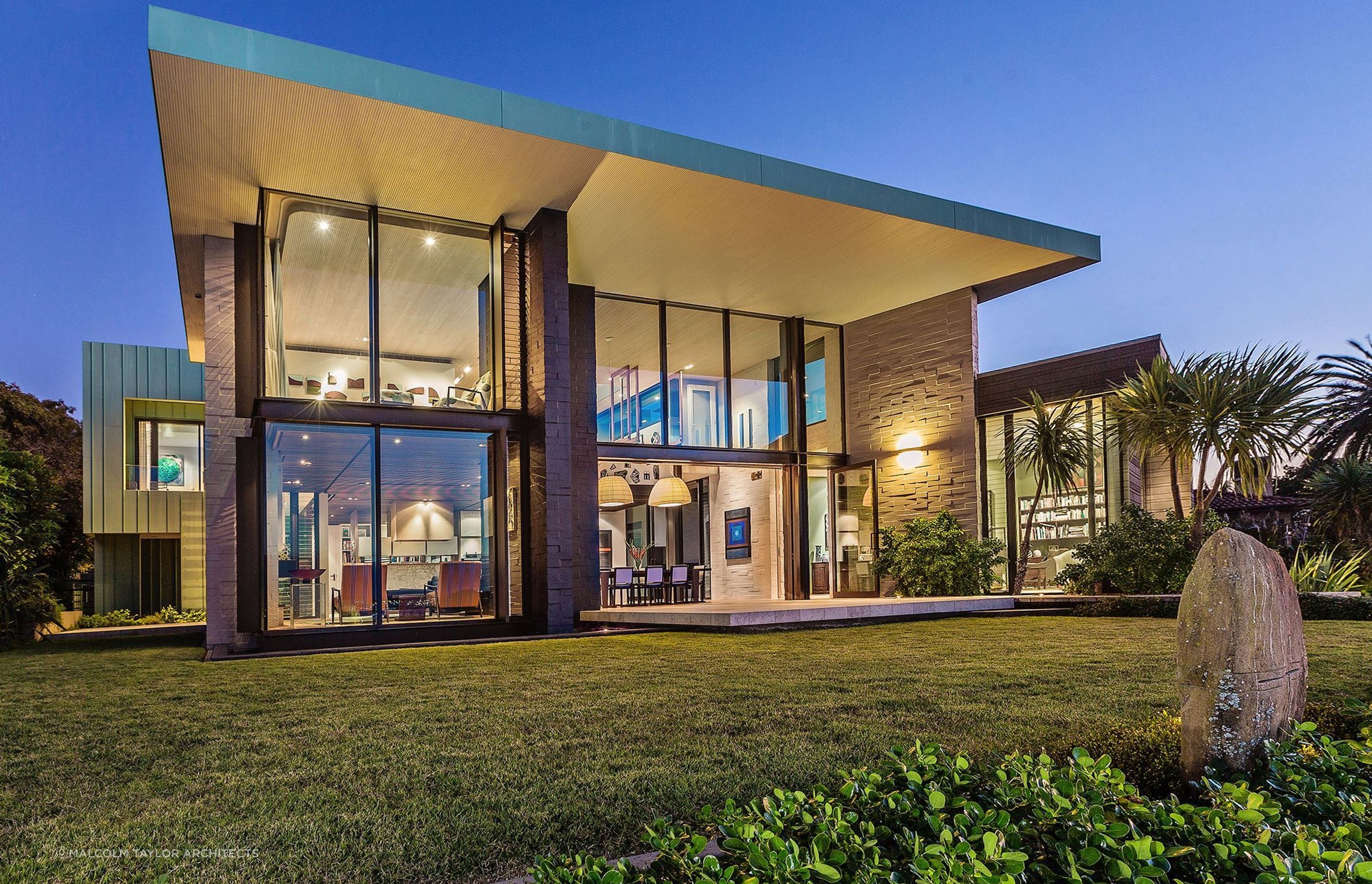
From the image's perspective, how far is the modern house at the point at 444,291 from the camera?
825cm

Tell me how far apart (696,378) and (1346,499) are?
43.3 ft

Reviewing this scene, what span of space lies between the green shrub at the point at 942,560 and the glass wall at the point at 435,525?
21.0 feet

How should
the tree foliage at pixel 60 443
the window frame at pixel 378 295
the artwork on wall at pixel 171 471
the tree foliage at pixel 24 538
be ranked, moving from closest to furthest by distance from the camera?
1. the window frame at pixel 378 295
2. the tree foliage at pixel 24 538
3. the artwork on wall at pixel 171 471
4. the tree foliage at pixel 60 443

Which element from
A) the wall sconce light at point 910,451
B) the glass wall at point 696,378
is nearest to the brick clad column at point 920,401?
the wall sconce light at point 910,451

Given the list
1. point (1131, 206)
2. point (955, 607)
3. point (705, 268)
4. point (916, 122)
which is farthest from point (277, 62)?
point (1131, 206)

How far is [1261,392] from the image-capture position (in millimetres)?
10367

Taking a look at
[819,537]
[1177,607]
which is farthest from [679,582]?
[1177,607]

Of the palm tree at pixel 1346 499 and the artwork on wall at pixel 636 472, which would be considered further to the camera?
→ the artwork on wall at pixel 636 472

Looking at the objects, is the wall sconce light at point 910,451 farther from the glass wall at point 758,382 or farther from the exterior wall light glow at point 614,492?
the exterior wall light glow at point 614,492

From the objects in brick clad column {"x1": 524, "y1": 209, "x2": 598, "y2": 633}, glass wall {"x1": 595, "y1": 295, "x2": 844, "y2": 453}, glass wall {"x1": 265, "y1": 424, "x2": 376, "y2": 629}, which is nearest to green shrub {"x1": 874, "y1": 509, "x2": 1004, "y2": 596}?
glass wall {"x1": 595, "y1": 295, "x2": 844, "y2": 453}

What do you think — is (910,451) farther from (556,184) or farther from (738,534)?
(556,184)

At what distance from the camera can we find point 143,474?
17.0m

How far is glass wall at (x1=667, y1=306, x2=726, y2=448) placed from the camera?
13352mm

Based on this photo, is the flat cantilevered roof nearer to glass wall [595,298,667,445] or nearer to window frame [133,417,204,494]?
glass wall [595,298,667,445]
